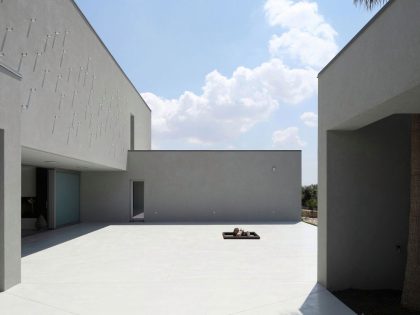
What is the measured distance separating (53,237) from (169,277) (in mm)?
7734

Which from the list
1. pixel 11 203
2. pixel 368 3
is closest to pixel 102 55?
pixel 11 203

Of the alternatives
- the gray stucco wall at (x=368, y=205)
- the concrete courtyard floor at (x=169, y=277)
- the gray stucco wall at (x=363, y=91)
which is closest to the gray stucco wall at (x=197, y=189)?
the concrete courtyard floor at (x=169, y=277)

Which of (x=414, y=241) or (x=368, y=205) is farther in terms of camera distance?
(x=368, y=205)

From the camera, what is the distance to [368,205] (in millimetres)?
6496

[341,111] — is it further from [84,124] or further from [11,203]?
[84,124]

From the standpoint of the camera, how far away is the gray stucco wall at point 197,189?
19.0 metres

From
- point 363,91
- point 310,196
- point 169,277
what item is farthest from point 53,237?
point 310,196

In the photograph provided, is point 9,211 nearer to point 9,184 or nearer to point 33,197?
point 9,184

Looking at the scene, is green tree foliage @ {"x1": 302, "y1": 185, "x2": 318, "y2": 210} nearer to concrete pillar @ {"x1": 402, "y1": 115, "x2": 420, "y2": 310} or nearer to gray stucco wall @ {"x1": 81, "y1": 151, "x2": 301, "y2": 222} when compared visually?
gray stucco wall @ {"x1": 81, "y1": 151, "x2": 301, "y2": 222}

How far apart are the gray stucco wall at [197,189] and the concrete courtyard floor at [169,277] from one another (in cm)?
539

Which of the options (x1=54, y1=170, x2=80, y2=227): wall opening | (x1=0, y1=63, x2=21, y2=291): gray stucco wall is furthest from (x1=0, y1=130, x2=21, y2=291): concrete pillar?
(x1=54, y1=170, x2=80, y2=227): wall opening

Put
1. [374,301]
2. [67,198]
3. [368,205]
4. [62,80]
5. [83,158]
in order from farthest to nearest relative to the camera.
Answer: [67,198] < [83,158] < [62,80] < [368,205] < [374,301]

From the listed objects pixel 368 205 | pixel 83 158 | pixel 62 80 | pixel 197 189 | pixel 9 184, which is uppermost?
pixel 62 80

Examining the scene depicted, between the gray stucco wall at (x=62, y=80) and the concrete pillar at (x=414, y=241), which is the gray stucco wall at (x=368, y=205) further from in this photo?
the gray stucco wall at (x=62, y=80)
